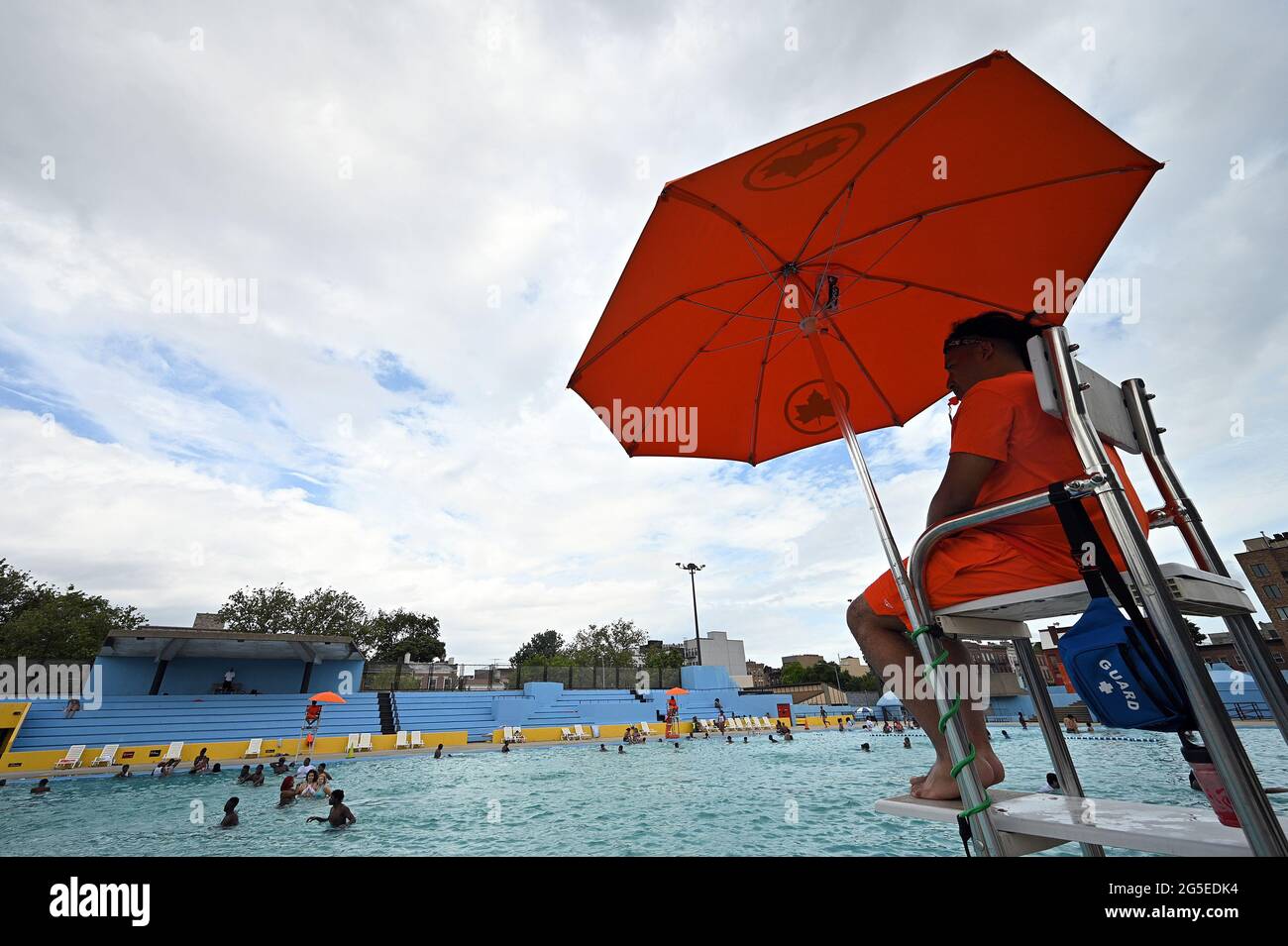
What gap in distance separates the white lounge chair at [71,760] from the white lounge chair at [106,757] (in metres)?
A: 0.45

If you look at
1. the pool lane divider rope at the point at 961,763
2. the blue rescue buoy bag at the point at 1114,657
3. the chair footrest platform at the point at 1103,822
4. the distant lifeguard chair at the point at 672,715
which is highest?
the blue rescue buoy bag at the point at 1114,657

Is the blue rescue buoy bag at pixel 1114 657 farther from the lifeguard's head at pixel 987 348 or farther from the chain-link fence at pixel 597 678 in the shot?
the chain-link fence at pixel 597 678

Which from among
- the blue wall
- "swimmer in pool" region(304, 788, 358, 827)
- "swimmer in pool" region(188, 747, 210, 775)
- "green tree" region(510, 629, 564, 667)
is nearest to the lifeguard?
"swimmer in pool" region(304, 788, 358, 827)

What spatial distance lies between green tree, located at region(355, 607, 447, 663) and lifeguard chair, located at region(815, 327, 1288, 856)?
60.9 meters

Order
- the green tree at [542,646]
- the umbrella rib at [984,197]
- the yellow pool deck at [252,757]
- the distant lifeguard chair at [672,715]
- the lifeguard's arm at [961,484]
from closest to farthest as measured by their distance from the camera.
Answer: the lifeguard's arm at [961,484] < the umbrella rib at [984,197] < the yellow pool deck at [252,757] < the distant lifeguard chair at [672,715] < the green tree at [542,646]

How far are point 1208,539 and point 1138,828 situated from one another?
104 cm

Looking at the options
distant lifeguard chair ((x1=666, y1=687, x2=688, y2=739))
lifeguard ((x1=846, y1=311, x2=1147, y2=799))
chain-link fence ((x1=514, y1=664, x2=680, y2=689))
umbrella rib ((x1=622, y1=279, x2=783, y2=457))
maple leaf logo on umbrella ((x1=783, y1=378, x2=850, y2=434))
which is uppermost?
umbrella rib ((x1=622, y1=279, x2=783, y2=457))

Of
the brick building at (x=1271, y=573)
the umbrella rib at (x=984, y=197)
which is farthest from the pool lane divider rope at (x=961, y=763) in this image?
the brick building at (x=1271, y=573)

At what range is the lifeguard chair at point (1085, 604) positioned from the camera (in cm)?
137

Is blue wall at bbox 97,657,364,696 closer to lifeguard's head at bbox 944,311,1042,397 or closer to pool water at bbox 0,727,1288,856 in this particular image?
pool water at bbox 0,727,1288,856

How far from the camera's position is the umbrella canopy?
2.92 metres

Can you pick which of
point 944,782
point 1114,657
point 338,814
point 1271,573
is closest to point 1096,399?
point 1114,657

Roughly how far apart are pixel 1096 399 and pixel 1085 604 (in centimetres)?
72
